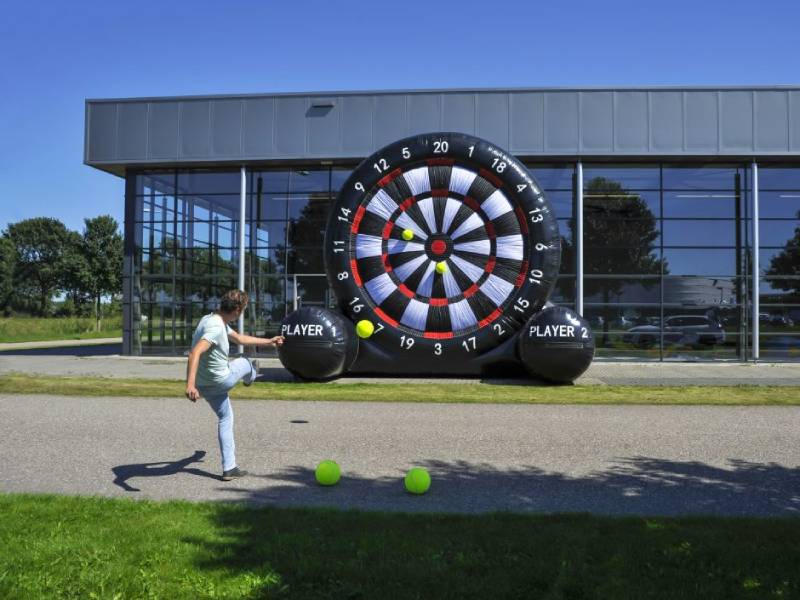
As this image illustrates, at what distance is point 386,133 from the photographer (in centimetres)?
1780

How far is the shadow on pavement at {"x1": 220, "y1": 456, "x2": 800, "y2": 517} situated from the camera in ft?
14.6

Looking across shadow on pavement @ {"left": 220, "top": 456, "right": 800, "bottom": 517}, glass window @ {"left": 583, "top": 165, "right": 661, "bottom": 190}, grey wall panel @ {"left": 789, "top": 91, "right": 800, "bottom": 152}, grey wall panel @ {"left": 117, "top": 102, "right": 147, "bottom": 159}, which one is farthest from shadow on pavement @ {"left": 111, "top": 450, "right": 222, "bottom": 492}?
grey wall panel @ {"left": 789, "top": 91, "right": 800, "bottom": 152}

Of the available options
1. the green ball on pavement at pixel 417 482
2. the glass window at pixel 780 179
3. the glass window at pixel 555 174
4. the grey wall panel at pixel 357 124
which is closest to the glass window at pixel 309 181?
the grey wall panel at pixel 357 124

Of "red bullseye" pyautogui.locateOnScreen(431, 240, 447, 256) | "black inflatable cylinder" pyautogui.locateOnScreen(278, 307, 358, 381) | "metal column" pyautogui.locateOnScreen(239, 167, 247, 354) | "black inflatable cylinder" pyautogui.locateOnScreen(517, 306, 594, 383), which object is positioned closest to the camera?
"black inflatable cylinder" pyautogui.locateOnScreen(517, 306, 594, 383)

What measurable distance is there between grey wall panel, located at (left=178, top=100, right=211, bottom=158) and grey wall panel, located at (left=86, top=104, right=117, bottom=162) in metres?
1.96

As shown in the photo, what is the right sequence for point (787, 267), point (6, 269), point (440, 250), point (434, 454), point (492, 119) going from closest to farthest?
point (434, 454) < point (440, 250) < point (492, 119) < point (787, 267) < point (6, 269)

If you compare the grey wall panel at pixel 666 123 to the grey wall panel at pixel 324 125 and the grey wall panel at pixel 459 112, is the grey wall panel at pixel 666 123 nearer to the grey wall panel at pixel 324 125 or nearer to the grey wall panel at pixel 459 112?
the grey wall panel at pixel 459 112

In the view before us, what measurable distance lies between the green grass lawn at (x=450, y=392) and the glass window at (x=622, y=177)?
876 cm

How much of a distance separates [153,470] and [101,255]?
43.6 meters

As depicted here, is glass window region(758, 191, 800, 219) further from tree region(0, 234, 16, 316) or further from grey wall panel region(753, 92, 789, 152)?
tree region(0, 234, 16, 316)

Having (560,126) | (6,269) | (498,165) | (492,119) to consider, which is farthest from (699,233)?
(6,269)

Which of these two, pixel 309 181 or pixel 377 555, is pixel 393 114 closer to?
pixel 309 181

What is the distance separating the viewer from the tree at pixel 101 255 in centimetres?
4434

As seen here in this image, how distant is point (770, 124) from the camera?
56.5 ft
